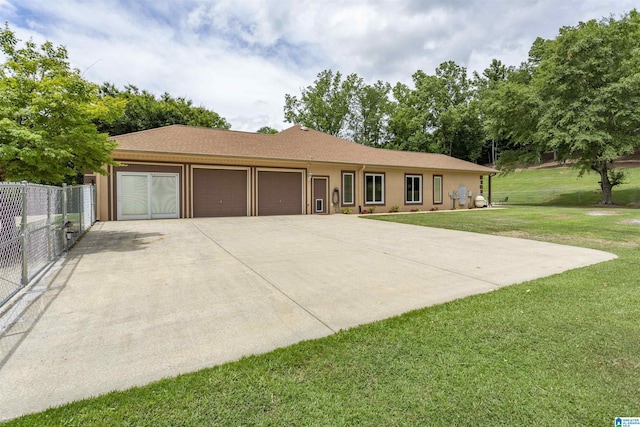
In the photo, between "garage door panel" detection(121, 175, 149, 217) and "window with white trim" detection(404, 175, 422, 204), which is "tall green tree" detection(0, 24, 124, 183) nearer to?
"garage door panel" detection(121, 175, 149, 217)

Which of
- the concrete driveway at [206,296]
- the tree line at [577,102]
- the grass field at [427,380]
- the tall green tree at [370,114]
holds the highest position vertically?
the tall green tree at [370,114]

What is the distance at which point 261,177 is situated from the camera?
15977 mm

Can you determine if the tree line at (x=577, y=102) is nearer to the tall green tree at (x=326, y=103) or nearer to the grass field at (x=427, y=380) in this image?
the tall green tree at (x=326, y=103)

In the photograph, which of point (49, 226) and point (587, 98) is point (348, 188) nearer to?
point (49, 226)

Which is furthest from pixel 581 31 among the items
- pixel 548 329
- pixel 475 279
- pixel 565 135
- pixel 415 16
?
pixel 548 329

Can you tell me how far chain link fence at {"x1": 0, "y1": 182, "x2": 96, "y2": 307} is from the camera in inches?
164

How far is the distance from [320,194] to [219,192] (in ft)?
17.6

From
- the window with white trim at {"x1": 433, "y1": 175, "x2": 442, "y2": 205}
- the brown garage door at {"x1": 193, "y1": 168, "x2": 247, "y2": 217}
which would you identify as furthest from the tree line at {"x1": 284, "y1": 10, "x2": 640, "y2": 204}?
the brown garage door at {"x1": 193, "y1": 168, "x2": 247, "y2": 217}

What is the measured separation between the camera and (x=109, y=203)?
12.9m

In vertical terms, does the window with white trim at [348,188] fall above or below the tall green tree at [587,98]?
below

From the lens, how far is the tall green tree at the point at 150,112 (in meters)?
26.4

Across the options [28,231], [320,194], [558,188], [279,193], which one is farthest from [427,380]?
[558,188]

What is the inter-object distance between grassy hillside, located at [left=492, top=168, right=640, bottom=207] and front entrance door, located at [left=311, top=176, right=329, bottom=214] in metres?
18.0

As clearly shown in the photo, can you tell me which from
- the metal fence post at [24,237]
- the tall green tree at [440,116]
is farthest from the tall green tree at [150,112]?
the tall green tree at [440,116]
